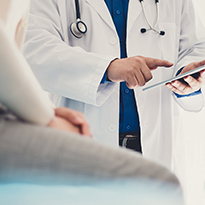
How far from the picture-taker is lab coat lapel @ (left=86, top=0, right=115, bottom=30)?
73 centimetres

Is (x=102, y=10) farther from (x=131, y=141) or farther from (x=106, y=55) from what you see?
(x=131, y=141)

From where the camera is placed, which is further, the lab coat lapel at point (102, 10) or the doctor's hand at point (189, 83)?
the lab coat lapel at point (102, 10)

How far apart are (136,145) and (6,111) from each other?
0.56m

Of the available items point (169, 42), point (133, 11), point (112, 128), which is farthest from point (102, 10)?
point (112, 128)

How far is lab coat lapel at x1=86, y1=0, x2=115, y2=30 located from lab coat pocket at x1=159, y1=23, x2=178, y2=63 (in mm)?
187

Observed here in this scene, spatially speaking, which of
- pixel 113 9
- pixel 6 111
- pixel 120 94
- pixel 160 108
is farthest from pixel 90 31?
pixel 6 111

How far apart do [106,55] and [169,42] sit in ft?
0.91

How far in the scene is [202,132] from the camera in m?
1.07

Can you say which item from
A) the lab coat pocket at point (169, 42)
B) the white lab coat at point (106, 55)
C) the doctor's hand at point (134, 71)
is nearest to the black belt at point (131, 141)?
the white lab coat at point (106, 55)

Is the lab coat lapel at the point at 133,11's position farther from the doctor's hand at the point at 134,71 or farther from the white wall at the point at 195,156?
the white wall at the point at 195,156

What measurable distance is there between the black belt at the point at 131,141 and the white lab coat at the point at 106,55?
0.02 meters

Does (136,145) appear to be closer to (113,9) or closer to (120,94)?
(120,94)

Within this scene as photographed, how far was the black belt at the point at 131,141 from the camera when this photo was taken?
0.62 m

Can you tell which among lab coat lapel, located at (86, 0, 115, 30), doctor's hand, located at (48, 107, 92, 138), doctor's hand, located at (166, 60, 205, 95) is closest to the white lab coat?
lab coat lapel, located at (86, 0, 115, 30)
